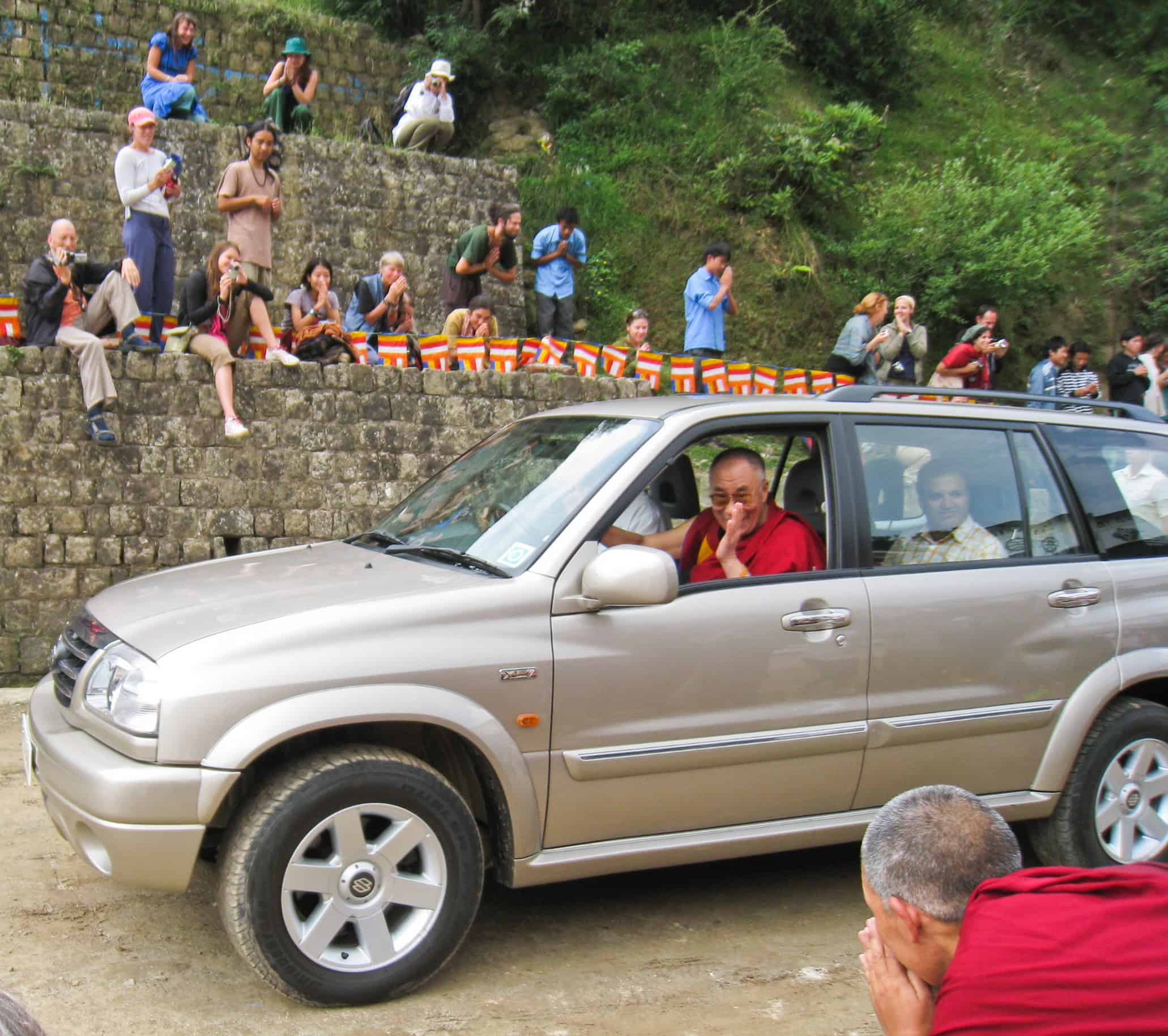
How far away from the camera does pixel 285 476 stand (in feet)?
30.3

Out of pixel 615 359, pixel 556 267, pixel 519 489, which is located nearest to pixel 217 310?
pixel 615 359

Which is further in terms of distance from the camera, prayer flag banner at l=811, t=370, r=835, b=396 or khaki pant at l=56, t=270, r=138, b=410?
prayer flag banner at l=811, t=370, r=835, b=396

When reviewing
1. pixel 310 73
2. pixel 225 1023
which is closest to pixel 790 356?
pixel 310 73

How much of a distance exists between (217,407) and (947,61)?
58.8 feet

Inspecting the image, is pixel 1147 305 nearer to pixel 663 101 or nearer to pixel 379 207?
pixel 663 101

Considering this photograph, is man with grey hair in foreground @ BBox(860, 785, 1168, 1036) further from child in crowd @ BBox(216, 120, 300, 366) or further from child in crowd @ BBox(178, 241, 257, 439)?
child in crowd @ BBox(216, 120, 300, 366)

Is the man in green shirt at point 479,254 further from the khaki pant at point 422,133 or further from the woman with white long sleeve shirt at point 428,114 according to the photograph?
the khaki pant at point 422,133

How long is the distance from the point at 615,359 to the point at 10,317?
5093 mm

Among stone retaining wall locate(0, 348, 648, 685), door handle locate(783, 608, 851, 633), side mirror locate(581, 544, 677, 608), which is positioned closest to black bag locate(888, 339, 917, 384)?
stone retaining wall locate(0, 348, 648, 685)

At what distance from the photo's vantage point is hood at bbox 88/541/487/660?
3.79m

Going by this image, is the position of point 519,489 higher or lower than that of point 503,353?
lower

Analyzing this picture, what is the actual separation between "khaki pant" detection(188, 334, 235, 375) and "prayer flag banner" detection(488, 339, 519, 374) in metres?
2.51

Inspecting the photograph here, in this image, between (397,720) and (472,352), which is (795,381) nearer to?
(472,352)

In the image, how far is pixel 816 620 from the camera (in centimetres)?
427
